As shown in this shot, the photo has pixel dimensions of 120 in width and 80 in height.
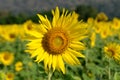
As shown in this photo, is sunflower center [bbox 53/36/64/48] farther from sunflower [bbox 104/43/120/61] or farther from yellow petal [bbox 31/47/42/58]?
sunflower [bbox 104/43/120/61]

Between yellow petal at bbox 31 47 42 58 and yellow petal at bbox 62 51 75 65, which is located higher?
yellow petal at bbox 31 47 42 58

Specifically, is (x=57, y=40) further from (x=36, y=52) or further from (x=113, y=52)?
(x=113, y=52)

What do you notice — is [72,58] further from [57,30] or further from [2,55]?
[2,55]

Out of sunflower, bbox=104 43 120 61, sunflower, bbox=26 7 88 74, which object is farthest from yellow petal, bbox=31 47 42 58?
sunflower, bbox=104 43 120 61

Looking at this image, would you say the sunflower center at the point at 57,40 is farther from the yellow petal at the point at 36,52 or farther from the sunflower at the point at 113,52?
the sunflower at the point at 113,52

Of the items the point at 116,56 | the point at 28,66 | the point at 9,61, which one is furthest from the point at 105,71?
the point at 9,61

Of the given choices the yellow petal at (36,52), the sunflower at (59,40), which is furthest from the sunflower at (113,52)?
the yellow petal at (36,52)

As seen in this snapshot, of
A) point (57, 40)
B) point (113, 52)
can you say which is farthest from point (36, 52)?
point (113, 52)
